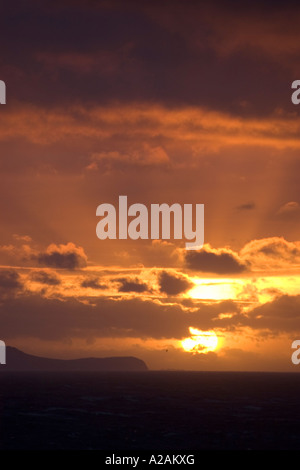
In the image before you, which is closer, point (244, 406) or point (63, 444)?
point (63, 444)

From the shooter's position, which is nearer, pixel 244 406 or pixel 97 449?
pixel 97 449

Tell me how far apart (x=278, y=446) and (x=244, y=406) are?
194 ft

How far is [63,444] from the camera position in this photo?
90.7 meters

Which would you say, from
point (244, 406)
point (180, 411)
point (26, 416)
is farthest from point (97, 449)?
point (244, 406)

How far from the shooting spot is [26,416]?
122000 millimetres

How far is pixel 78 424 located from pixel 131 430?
11.8m
